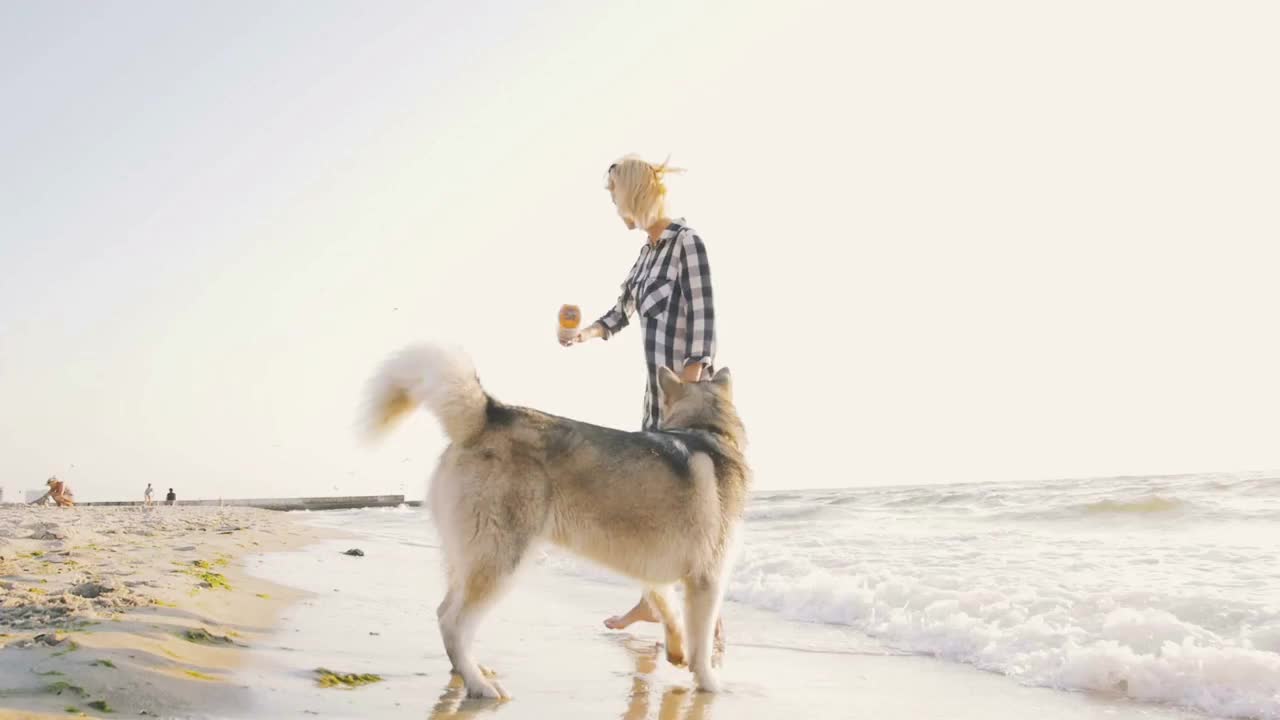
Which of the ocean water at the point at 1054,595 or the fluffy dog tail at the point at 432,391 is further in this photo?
the ocean water at the point at 1054,595

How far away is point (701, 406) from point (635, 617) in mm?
1735

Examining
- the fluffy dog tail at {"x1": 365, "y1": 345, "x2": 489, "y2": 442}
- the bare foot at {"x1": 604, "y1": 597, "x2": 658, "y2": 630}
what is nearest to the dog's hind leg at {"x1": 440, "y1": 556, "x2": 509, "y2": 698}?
the fluffy dog tail at {"x1": 365, "y1": 345, "x2": 489, "y2": 442}

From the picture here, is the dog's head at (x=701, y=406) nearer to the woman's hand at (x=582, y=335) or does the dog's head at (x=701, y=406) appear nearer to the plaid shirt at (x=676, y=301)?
the plaid shirt at (x=676, y=301)

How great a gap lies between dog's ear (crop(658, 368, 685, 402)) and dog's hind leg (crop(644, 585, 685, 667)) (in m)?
1.02

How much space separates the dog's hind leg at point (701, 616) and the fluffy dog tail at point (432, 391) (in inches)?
49.9

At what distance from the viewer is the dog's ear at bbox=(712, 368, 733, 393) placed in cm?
471

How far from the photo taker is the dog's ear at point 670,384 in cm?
459

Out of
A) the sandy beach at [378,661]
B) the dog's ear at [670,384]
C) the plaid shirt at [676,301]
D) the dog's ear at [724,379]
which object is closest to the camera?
the sandy beach at [378,661]

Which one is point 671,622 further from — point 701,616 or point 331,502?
point 331,502

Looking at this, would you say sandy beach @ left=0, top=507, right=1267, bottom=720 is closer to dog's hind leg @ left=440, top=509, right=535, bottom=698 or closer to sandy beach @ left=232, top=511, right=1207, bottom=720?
sandy beach @ left=232, top=511, right=1207, bottom=720

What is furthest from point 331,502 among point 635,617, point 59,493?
point 635,617

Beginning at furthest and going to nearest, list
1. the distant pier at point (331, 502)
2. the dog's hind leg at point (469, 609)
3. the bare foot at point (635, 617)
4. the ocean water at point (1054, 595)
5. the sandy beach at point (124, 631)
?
the distant pier at point (331, 502)
the bare foot at point (635, 617)
the ocean water at point (1054, 595)
the dog's hind leg at point (469, 609)
the sandy beach at point (124, 631)

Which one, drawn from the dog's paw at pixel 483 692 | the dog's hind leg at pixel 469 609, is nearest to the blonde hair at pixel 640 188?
the dog's hind leg at pixel 469 609

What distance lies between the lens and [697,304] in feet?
15.9
